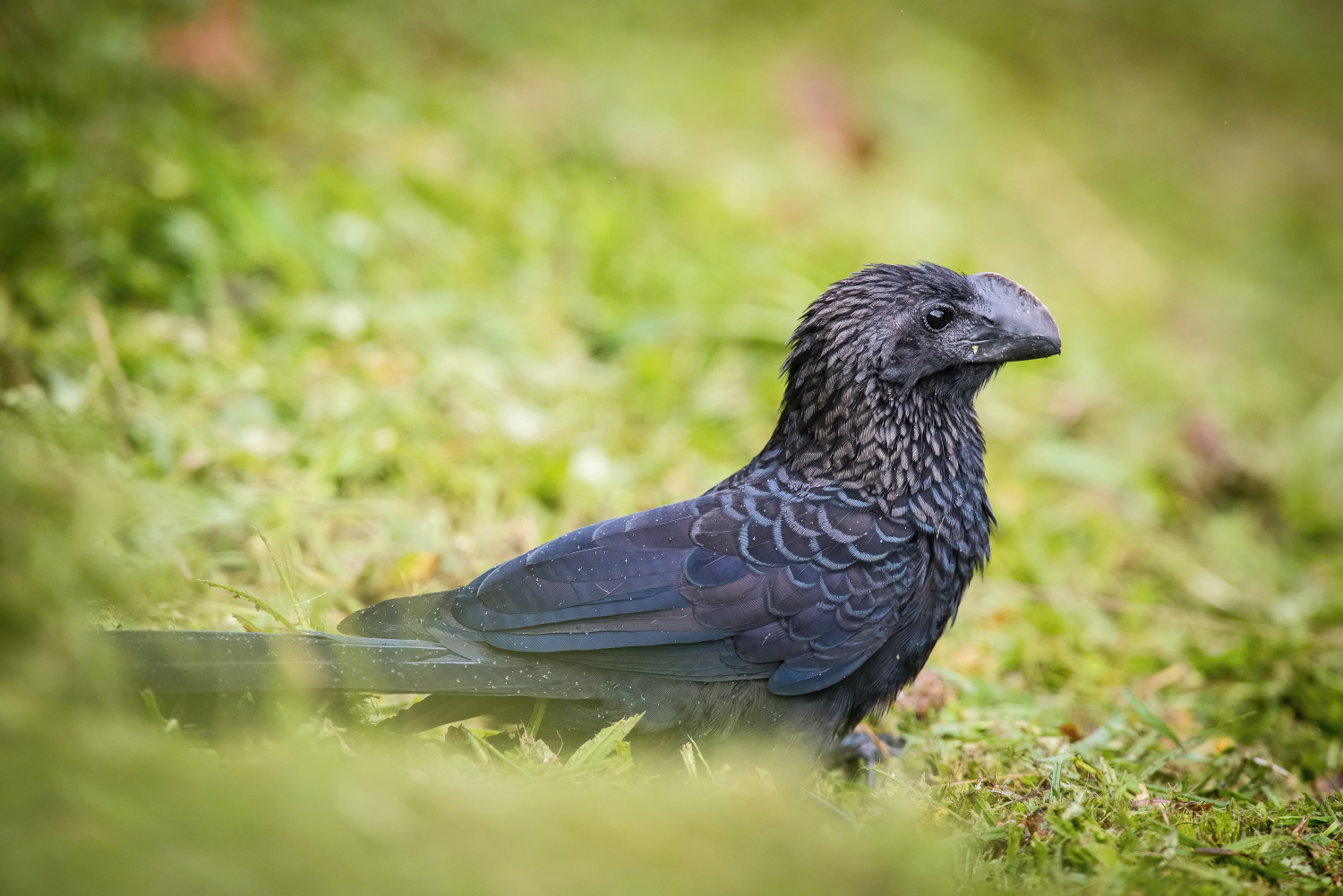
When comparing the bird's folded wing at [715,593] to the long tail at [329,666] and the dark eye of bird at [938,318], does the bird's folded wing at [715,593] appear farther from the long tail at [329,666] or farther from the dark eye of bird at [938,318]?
the dark eye of bird at [938,318]

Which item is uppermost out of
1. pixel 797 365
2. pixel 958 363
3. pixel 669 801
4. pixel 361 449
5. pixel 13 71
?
pixel 958 363

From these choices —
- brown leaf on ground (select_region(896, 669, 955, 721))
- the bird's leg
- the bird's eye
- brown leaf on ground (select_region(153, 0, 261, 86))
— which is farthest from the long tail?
brown leaf on ground (select_region(153, 0, 261, 86))

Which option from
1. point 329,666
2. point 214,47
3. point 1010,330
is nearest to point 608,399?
point 1010,330

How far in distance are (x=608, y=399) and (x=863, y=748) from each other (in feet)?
8.01

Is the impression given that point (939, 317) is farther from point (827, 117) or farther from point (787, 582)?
point (827, 117)

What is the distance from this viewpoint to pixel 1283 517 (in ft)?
18.6

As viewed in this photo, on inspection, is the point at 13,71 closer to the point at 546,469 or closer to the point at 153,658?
the point at 546,469

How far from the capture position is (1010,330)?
3137 mm

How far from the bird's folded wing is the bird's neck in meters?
→ 0.17

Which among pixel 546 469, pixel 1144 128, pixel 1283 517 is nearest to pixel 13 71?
pixel 546 469

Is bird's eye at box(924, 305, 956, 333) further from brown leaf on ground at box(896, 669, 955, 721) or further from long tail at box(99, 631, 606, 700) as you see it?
long tail at box(99, 631, 606, 700)

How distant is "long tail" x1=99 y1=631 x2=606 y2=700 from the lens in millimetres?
2162

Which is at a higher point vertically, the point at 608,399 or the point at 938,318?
the point at 938,318

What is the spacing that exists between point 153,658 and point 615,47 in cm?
723
